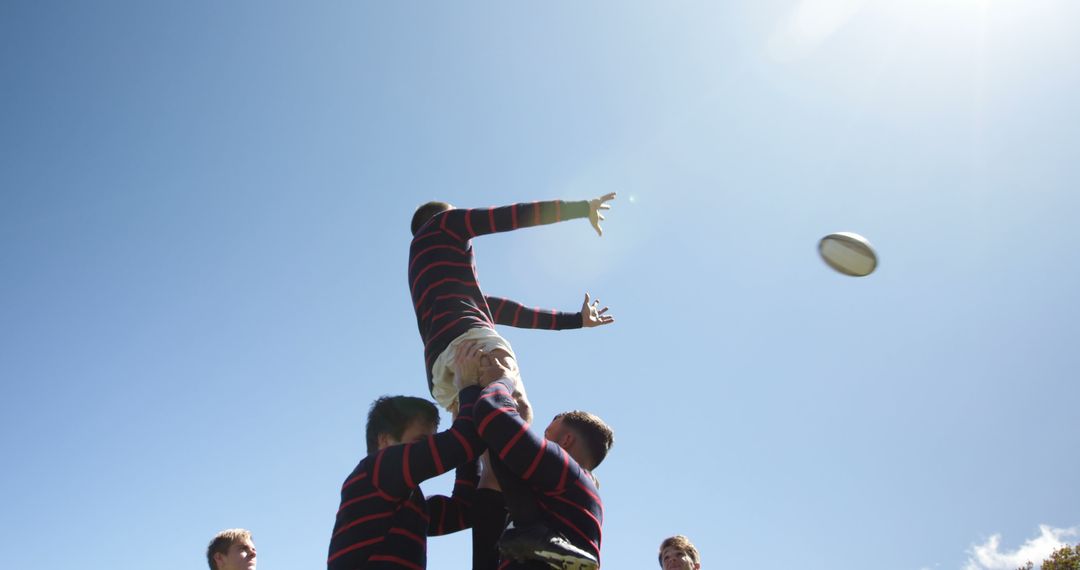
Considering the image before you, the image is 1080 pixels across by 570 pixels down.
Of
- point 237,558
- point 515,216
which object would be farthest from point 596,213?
point 237,558

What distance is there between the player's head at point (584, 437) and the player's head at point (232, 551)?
3710 millimetres

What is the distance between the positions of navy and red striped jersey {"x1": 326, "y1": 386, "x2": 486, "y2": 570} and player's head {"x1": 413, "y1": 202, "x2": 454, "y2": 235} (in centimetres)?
237

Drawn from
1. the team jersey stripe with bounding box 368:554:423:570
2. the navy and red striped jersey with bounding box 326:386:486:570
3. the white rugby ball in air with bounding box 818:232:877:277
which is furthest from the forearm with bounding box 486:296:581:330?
the white rugby ball in air with bounding box 818:232:877:277

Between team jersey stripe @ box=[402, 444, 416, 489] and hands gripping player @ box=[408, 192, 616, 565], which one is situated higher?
hands gripping player @ box=[408, 192, 616, 565]

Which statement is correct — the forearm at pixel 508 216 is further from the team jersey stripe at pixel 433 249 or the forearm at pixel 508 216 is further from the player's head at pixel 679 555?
the player's head at pixel 679 555

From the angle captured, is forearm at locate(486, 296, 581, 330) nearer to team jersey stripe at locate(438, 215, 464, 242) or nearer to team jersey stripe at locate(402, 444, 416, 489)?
team jersey stripe at locate(438, 215, 464, 242)

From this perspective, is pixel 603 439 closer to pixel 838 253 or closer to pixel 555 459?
pixel 555 459

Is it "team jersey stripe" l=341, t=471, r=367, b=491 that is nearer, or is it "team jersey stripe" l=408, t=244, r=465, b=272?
"team jersey stripe" l=341, t=471, r=367, b=491

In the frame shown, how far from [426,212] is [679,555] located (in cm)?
376

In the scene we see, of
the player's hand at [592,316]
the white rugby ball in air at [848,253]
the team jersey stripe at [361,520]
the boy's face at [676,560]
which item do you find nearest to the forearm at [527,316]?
the player's hand at [592,316]

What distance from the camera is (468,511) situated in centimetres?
360

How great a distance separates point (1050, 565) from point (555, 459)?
98.2 ft

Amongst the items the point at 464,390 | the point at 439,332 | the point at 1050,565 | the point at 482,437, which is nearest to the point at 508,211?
the point at 439,332

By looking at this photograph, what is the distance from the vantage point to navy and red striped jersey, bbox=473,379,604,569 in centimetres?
296
